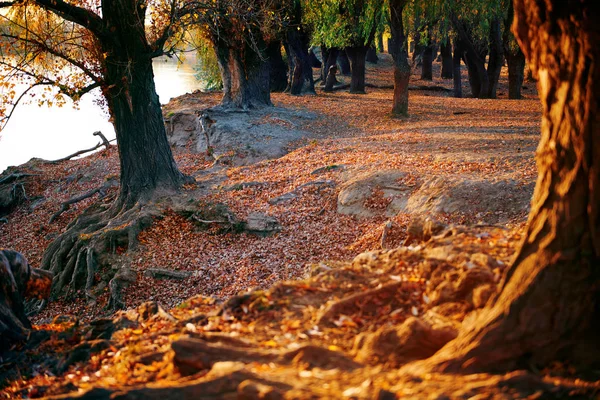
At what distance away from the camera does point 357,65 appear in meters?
27.1

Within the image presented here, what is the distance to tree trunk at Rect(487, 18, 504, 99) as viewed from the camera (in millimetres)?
23969

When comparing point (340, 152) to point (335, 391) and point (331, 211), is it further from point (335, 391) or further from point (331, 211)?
point (335, 391)

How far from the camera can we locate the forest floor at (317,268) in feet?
11.6

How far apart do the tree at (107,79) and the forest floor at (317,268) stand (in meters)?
0.79

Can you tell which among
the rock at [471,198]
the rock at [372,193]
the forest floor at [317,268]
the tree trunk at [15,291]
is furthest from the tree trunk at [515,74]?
the tree trunk at [15,291]

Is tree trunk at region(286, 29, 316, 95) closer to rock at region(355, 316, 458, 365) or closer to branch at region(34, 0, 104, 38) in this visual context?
branch at region(34, 0, 104, 38)

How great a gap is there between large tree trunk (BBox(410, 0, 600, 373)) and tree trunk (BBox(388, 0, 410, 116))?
Result: 49.0 feet

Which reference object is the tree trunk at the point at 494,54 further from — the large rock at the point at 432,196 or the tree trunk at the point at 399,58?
the large rock at the point at 432,196

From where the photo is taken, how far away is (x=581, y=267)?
3.56 m

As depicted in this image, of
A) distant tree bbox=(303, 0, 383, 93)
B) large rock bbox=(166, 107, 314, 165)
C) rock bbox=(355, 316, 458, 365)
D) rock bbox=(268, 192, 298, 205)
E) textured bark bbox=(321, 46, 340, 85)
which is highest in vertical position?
distant tree bbox=(303, 0, 383, 93)

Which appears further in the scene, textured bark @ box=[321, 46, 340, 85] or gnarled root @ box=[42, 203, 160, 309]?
textured bark @ box=[321, 46, 340, 85]

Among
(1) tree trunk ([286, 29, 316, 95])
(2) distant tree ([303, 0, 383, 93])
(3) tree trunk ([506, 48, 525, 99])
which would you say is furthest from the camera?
(1) tree trunk ([286, 29, 316, 95])

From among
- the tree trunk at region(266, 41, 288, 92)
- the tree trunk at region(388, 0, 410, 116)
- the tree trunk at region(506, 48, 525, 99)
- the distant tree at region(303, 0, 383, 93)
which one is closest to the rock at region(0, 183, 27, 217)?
the distant tree at region(303, 0, 383, 93)

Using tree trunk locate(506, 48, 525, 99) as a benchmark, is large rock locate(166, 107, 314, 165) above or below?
below
